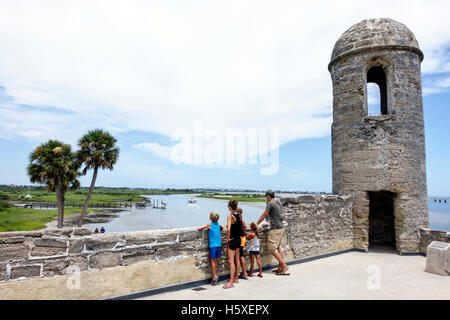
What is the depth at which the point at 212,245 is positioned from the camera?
427cm

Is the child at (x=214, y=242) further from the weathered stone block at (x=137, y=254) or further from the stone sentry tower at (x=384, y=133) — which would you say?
the stone sentry tower at (x=384, y=133)

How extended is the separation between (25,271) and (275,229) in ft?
12.3

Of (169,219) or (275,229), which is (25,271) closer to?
(275,229)

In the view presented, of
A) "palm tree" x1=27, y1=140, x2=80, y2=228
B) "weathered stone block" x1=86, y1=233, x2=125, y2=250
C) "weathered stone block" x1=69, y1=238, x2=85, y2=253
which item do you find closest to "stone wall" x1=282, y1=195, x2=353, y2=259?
"weathered stone block" x1=86, y1=233, x2=125, y2=250

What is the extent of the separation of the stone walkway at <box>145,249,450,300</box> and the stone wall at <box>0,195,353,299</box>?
365 mm

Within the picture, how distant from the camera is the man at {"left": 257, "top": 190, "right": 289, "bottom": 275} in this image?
4.93 metres

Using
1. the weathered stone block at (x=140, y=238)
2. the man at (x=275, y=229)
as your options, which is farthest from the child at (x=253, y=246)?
the weathered stone block at (x=140, y=238)

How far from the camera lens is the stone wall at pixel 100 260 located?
10.3ft

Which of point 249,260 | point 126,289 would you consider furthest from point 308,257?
point 126,289

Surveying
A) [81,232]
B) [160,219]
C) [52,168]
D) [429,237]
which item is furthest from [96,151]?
[160,219]

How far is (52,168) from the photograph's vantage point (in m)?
17.5
